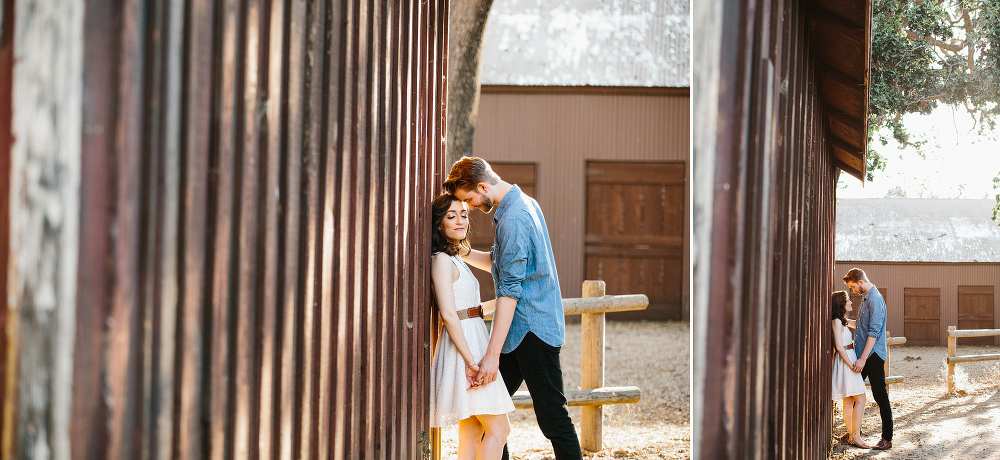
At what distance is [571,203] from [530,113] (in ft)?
6.46

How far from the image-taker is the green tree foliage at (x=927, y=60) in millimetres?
11555

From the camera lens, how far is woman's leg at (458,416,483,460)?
11.6 feet

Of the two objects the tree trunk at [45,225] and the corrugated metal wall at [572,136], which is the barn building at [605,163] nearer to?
the corrugated metal wall at [572,136]

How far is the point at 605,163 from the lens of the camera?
1425 centimetres

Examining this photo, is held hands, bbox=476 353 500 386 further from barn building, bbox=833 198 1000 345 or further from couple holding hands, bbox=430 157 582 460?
barn building, bbox=833 198 1000 345

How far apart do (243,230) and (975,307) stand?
653 inches

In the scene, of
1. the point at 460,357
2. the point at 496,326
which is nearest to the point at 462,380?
the point at 460,357

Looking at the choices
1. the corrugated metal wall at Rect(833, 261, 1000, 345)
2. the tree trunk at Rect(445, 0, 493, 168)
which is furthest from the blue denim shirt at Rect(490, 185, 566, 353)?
the corrugated metal wall at Rect(833, 261, 1000, 345)

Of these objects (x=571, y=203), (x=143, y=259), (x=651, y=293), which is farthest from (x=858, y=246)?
(x=143, y=259)

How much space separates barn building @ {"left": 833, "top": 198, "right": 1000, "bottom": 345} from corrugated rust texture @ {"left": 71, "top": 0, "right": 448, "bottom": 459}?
13.3 meters

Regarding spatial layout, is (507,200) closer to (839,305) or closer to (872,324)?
(839,305)

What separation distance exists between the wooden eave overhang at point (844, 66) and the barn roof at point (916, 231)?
10.5 m

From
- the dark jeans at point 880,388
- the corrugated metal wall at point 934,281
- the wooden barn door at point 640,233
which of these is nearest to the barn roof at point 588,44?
the wooden barn door at point 640,233

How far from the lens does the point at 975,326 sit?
48.5 ft
